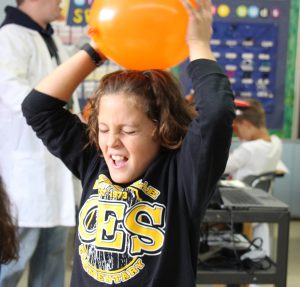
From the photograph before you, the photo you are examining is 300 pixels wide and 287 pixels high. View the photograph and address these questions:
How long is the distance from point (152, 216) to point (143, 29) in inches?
13.8

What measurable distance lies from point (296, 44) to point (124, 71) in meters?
3.58

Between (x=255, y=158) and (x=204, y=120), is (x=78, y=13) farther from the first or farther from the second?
(x=204, y=120)

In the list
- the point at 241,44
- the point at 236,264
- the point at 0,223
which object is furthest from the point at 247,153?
the point at 0,223

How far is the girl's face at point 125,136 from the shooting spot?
0.93 m

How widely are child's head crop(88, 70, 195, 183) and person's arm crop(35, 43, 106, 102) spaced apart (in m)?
0.06

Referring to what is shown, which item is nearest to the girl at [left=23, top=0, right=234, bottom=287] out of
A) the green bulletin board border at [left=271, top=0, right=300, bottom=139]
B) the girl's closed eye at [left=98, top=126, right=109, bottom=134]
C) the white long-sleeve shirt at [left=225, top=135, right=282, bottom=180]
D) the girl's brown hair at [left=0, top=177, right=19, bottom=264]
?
the girl's closed eye at [left=98, top=126, right=109, bottom=134]

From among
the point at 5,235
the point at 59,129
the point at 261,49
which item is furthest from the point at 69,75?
the point at 261,49

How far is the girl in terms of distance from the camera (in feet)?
2.97

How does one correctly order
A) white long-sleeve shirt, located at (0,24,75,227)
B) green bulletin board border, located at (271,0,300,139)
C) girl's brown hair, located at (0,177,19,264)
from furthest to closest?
green bulletin board border, located at (271,0,300,139)
white long-sleeve shirt, located at (0,24,75,227)
girl's brown hair, located at (0,177,19,264)

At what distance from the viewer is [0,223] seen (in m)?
1.15

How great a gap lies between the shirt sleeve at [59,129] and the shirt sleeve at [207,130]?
0.28 m

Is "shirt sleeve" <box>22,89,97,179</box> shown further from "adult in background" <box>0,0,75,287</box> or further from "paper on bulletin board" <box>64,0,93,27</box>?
"paper on bulletin board" <box>64,0,93,27</box>

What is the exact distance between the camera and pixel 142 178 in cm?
97

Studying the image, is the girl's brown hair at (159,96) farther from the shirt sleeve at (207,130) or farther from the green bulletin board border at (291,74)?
the green bulletin board border at (291,74)
